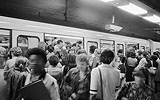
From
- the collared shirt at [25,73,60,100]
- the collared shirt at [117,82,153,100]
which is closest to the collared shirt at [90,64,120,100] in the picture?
the collared shirt at [117,82,153,100]

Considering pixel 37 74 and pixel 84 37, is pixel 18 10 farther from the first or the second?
pixel 37 74

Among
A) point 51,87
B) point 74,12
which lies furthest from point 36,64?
point 74,12

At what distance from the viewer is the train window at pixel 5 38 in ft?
13.0

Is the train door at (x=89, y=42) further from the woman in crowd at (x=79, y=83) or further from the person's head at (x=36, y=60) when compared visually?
the person's head at (x=36, y=60)

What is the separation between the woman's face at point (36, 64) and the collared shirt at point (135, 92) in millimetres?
1231

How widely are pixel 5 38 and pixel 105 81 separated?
2703 millimetres

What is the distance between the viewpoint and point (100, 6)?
746cm

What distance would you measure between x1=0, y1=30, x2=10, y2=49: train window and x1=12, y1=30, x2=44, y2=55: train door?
121 millimetres

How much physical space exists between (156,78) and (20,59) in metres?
4.10

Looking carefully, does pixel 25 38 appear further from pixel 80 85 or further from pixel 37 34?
pixel 80 85

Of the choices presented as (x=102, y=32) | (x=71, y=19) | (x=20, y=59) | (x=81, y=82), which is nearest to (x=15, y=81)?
(x=20, y=59)

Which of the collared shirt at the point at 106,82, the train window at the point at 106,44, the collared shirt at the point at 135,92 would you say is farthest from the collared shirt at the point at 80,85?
the train window at the point at 106,44

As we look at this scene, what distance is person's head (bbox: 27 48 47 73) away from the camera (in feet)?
5.80

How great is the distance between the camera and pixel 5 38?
13.3ft
